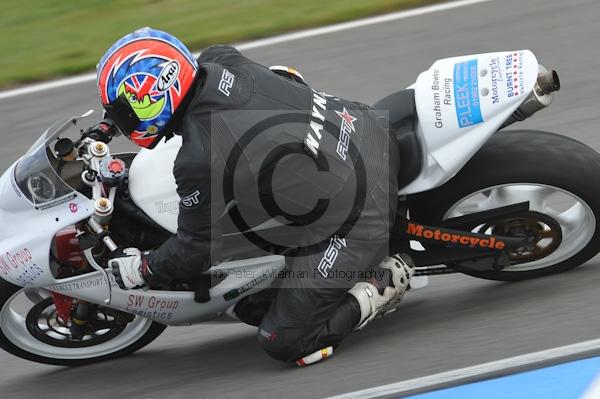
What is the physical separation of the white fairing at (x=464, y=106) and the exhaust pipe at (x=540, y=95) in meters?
0.03

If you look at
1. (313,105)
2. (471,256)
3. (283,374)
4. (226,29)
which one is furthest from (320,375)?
(226,29)

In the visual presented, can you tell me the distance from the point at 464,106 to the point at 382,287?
0.87 m

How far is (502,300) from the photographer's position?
15.4ft

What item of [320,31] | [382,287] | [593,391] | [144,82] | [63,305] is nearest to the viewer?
[593,391]

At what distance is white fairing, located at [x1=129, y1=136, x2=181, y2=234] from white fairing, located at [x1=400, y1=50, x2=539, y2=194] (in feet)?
3.32

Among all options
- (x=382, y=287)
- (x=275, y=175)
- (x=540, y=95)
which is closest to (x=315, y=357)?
(x=382, y=287)

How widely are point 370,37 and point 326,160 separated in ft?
12.9

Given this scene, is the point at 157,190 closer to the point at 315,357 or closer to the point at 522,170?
the point at 315,357

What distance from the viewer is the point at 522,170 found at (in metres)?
4.34

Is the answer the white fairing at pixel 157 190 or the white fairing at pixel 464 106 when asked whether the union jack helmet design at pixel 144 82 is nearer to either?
the white fairing at pixel 157 190

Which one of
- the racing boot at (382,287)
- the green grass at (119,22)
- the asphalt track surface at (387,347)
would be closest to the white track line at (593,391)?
the asphalt track surface at (387,347)

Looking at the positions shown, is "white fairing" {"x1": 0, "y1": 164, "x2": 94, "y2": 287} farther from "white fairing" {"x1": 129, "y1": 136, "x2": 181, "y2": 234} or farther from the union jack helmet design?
the union jack helmet design

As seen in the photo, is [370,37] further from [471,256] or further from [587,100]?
[471,256]

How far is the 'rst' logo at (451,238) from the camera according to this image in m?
4.47
